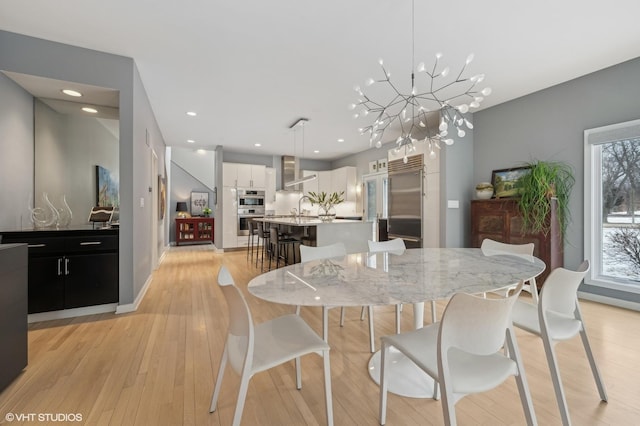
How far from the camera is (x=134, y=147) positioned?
294 centimetres

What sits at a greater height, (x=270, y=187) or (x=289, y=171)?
(x=289, y=171)

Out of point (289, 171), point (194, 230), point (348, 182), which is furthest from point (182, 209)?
point (348, 182)

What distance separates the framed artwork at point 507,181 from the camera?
367 centimetres

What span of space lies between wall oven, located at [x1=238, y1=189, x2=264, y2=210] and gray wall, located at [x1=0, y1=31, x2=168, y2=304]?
12.4ft

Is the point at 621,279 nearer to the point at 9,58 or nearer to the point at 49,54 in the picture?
the point at 49,54

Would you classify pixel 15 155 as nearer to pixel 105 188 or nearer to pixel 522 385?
pixel 105 188

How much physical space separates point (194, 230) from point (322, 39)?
7576 millimetres

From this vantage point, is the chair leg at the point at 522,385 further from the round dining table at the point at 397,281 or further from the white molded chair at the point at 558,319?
the white molded chair at the point at 558,319

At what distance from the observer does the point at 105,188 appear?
12.7 feet

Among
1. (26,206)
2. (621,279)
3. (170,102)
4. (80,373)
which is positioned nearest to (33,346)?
(80,373)

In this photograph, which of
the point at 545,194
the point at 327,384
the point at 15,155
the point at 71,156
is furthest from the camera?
the point at 71,156

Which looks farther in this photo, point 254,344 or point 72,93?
point 72,93

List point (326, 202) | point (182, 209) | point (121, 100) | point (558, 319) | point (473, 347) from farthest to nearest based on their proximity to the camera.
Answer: point (182, 209)
point (326, 202)
point (121, 100)
point (558, 319)
point (473, 347)

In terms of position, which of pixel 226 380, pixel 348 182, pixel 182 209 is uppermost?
pixel 348 182
